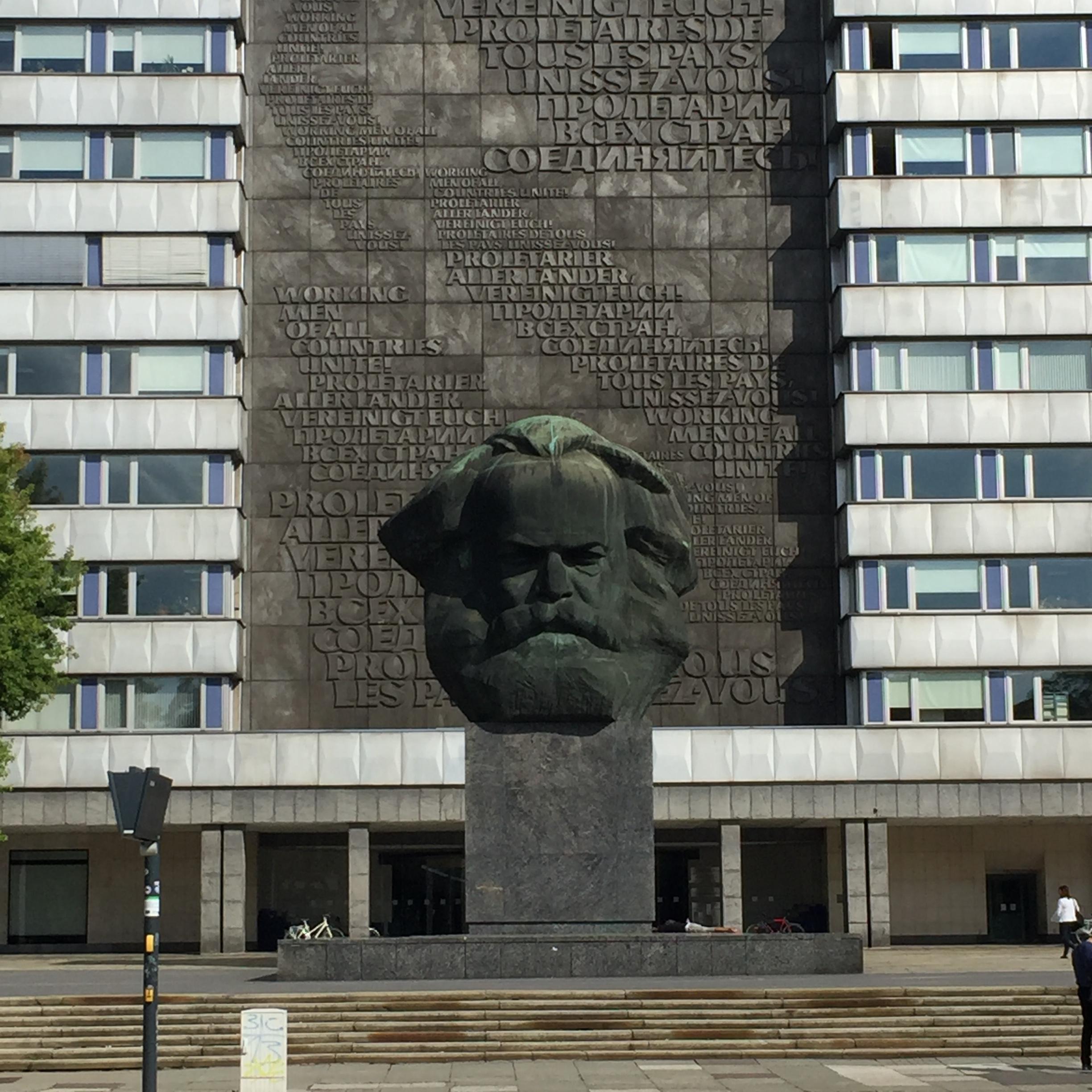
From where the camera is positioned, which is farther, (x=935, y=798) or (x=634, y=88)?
(x=634, y=88)

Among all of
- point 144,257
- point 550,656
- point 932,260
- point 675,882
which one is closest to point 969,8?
point 932,260

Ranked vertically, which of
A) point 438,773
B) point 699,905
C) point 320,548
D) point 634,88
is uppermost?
point 634,88

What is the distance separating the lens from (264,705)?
54.0m

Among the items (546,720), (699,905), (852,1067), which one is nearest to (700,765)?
(699,905)

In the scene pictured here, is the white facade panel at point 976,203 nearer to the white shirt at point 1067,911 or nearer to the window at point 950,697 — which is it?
the window at point 950,697

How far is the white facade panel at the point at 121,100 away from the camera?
55.2m

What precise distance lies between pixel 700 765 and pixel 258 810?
12.5 meters

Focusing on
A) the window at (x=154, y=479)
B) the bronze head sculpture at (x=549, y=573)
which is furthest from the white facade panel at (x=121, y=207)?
the bronze head sculpture at (x=549, y=573)

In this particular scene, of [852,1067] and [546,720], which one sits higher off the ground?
[546,720]

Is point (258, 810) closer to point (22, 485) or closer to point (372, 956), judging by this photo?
point (22, 485)

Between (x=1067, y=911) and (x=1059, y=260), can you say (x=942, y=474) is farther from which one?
(x=1067, y=911)

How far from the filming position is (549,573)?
95.2ft

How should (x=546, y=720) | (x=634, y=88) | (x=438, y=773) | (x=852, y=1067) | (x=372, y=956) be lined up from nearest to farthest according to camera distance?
1. (x=852, y=1067)
2. (x=372, y=956)
3. (x=546, y=720)
4. (x=438, y=773)
5. (x=634, y=88)

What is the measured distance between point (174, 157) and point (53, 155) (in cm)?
358
